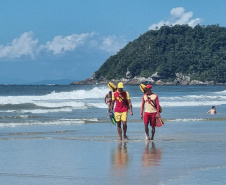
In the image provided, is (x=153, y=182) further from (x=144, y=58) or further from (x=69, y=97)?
(x=144, y=58)

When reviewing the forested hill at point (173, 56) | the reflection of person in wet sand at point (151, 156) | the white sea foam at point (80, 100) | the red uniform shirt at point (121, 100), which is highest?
the forested hill at point (173, 56)

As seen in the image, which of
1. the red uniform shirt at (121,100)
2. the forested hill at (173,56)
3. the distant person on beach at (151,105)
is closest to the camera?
the distant person on beach at (151,105)

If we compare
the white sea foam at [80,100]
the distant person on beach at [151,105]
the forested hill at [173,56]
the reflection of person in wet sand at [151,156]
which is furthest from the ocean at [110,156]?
the forested hill at [173,56]

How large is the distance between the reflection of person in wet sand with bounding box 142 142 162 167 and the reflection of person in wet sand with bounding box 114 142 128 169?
1.21 feet

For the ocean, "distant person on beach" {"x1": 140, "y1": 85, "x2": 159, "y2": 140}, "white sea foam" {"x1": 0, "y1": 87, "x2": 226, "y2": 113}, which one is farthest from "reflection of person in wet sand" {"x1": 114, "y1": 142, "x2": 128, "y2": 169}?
"white sea foam" {"x1": 0, "y1": 87, "x2": 226, "y2": 113}

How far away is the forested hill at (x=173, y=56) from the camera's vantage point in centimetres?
17138

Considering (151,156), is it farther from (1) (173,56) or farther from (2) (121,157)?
(1) (173,56)

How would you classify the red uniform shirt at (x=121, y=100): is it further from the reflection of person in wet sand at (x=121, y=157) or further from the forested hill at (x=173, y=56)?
the forested hill at (x=173, y=56)

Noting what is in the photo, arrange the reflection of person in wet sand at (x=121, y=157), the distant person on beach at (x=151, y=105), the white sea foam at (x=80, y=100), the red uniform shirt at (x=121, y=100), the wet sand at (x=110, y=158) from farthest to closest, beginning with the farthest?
the white sea foam at (x=80, y=100)
the red uniform shirt at (x=121, y=100)
the distant person on beach at (x=151, y=105)
the reflection of person in wet sand at (x=121, y=157)
the wet sand at (x=110, y=158)

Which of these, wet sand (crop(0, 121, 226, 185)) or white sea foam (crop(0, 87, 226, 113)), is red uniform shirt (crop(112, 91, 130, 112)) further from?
white sea foam (crop(0, 87, 226, 113))

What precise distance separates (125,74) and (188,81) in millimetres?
22458

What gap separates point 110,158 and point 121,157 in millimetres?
244

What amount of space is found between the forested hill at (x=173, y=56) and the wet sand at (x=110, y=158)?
151 m

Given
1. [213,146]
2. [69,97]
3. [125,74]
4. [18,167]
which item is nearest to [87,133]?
[213,146]
